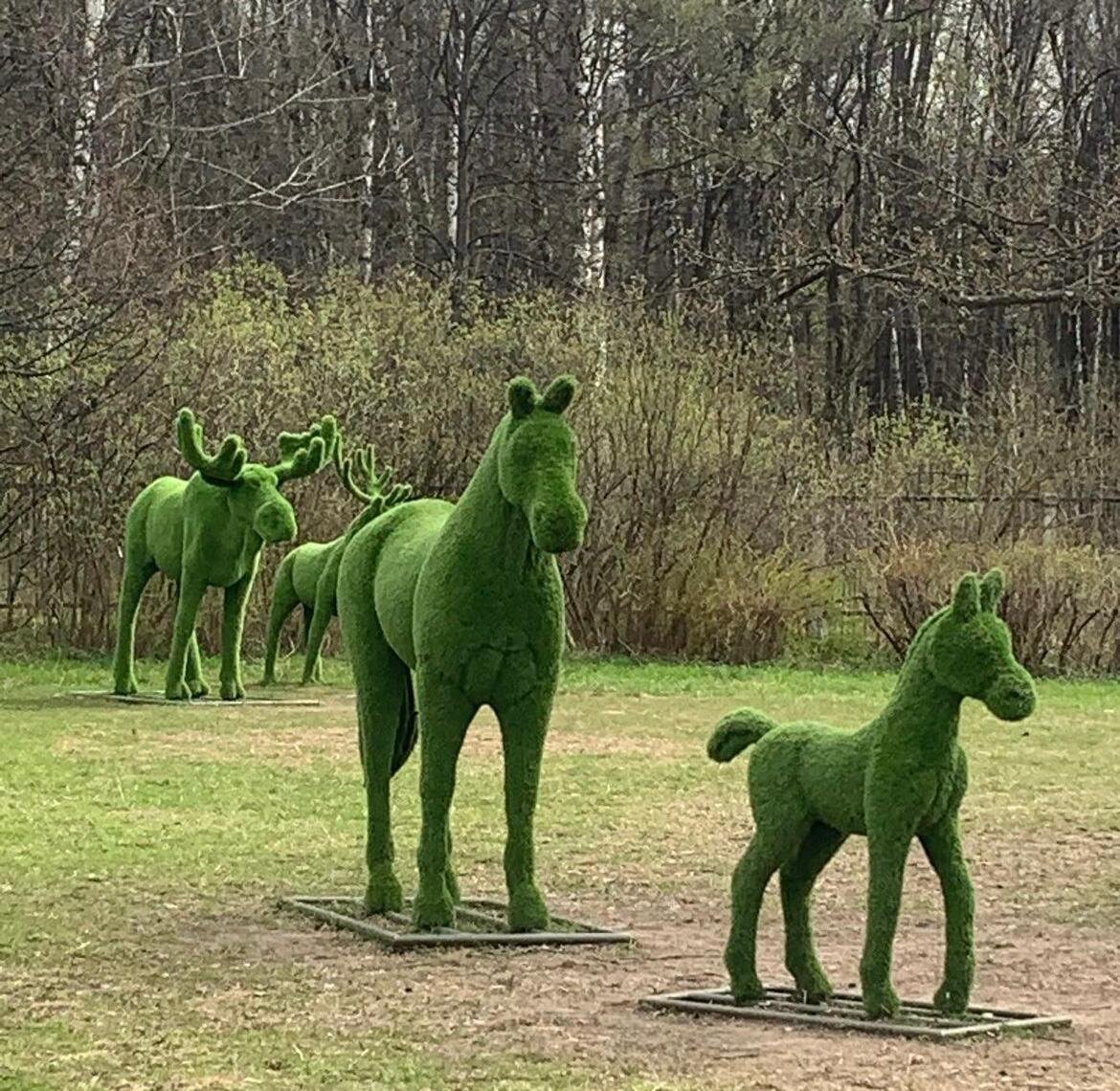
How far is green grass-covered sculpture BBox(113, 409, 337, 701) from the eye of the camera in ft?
60.5

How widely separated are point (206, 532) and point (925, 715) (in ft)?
40.4

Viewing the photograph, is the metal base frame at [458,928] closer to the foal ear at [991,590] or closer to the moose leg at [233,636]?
the foal ear at [991,590]

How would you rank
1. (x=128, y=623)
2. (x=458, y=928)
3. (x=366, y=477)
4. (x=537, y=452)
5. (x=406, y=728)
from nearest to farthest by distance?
(x=537, y=452), (x=458, y=928), (x=406, y=728), (x=128, y=623), (x=366, y=477)

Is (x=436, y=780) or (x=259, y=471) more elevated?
(x=259, y=471)

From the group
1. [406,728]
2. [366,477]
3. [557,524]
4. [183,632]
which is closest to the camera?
[557,524]

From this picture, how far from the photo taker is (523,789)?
30.9 feet

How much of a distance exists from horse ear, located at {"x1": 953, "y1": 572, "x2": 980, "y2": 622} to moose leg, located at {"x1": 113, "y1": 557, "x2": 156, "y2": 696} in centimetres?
1347

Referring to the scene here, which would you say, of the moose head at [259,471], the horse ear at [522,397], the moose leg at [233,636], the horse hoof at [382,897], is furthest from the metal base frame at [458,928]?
the moose leg at [233,636]

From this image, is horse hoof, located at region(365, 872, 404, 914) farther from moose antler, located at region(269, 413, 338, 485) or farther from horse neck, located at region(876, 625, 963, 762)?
moose antler, located at region(269, 413, 338, 485)

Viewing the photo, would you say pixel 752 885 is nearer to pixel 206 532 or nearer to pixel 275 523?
pixel 275 523

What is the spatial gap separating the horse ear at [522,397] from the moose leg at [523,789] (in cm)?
116

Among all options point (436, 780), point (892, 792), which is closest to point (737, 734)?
point (892, 792)

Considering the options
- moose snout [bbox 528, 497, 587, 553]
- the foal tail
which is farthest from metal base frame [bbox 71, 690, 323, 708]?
the foal tail

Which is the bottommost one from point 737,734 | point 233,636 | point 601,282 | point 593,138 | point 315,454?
point 233,636
